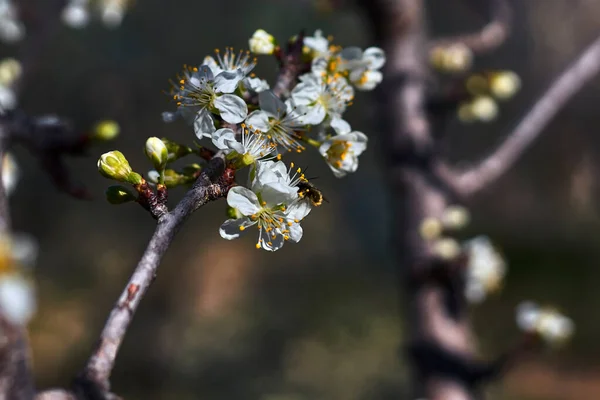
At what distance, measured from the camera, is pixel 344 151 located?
674 mm

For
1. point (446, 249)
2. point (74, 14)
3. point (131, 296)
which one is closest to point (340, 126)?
point (131, 296)

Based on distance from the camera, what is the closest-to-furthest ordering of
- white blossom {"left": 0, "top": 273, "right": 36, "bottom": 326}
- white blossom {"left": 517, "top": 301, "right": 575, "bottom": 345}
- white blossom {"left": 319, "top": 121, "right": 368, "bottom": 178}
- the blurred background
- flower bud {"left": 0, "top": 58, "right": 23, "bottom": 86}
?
white blossom {"left": 0, "top": 273, "right": 36, "bottom": 326}
white blossom {"left": 319, "top": 121, "right": 368, "bottom": 178}
flower bud {"left": 0, "top": 58, "right": 23, "bottom": 86}
white blossom {"left": 517, "top": 301, "right": 575, "bottom": 345}
the blurred background

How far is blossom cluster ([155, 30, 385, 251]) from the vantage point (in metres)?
0.55

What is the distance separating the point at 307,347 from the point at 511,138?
9.38ft

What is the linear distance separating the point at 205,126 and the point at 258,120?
5 centimetres

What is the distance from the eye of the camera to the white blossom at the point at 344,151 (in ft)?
2.16

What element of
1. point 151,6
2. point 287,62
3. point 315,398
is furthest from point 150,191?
point 151,6

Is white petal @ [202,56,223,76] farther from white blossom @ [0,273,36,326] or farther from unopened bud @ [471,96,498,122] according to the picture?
unopened bud @ [471,96,498,122]

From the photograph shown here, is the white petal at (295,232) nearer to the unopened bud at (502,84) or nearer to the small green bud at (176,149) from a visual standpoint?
the small green bud at (176,149)

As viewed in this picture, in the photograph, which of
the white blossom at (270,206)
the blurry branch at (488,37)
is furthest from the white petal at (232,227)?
the blurry branch at (488,37)

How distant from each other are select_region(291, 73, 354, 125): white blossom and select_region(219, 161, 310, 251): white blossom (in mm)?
72

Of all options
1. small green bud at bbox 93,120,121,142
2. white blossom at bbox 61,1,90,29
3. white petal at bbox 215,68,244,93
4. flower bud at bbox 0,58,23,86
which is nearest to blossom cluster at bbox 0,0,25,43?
white blossom at bbox 61,1,90,29

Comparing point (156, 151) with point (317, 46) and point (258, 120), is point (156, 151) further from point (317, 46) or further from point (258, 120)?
point (317, 46)

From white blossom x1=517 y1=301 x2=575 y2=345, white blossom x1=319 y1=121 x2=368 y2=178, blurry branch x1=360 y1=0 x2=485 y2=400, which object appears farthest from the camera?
white blossom x1=517 y1=301 x2=575 y2=345
